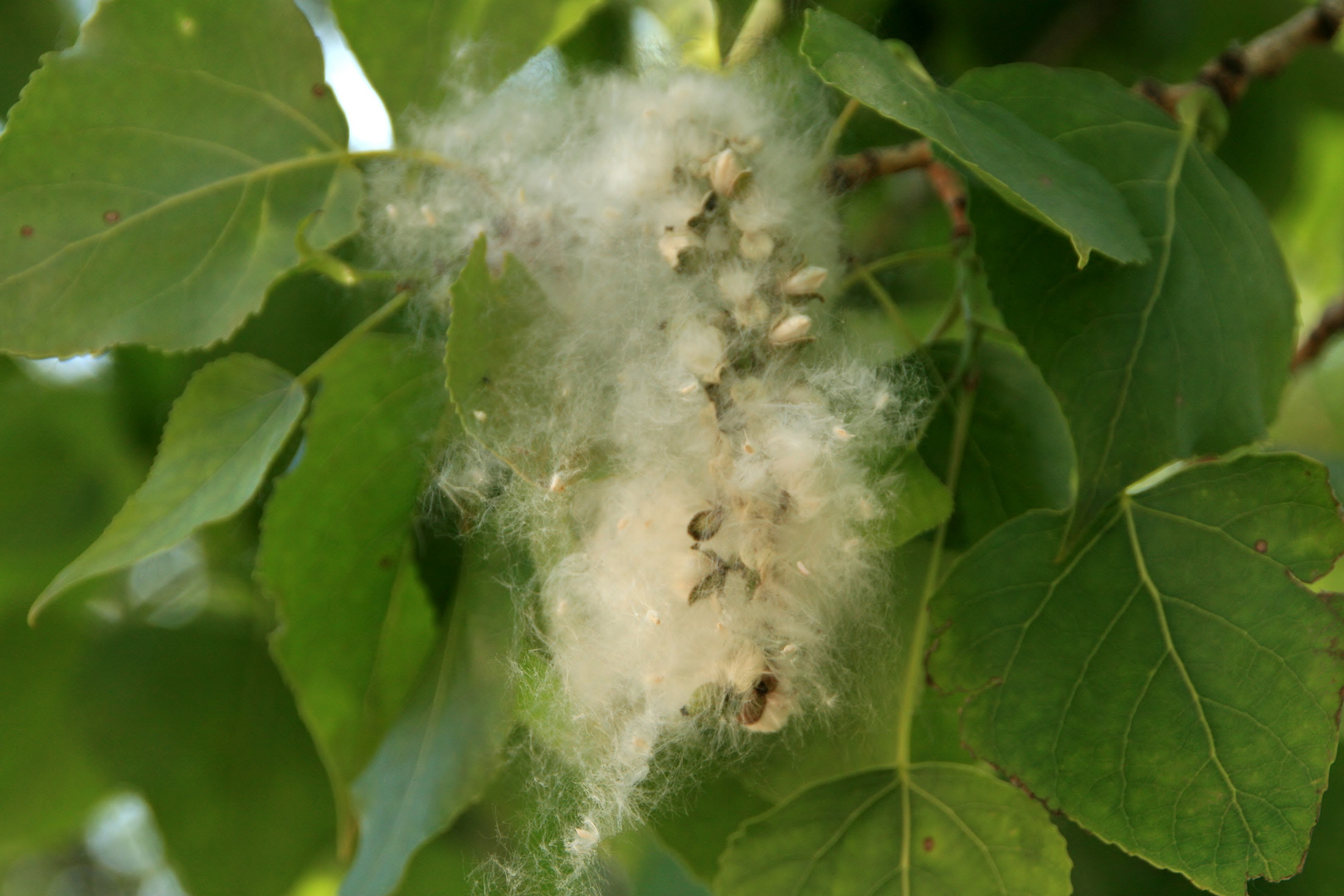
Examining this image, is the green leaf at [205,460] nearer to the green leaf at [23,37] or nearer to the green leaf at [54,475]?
the green leaf at [54,475]

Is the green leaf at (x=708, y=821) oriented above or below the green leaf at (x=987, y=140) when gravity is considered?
below

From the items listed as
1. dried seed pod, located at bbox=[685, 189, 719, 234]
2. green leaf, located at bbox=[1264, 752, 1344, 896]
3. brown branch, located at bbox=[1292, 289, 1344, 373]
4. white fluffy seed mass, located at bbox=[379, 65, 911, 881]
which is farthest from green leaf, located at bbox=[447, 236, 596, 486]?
brown branch, located at bbox=[1292, 289, 1344, 373]

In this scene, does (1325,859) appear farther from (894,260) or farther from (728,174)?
(728,174)

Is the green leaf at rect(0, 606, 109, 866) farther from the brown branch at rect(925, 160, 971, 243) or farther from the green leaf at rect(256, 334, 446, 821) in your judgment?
the brown branch at rect(925, 160, 971, 243)

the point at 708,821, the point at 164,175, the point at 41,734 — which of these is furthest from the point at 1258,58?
the point at 41,734

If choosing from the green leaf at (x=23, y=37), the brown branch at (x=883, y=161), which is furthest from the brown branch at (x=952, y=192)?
the green leaf at (x=23, y=37)
